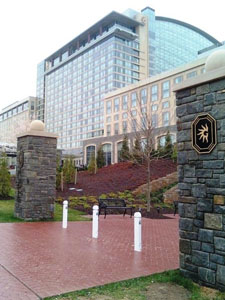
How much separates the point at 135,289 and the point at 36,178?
7793 mm

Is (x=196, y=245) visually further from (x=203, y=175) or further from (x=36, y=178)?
(x=36, y=178)

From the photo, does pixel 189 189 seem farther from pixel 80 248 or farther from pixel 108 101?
pixel 108 101

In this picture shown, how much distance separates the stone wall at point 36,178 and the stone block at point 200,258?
25.6 ft

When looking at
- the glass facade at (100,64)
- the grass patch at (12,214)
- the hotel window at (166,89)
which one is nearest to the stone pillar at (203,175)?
the grass patch at (12,214)

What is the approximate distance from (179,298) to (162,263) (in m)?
1.73

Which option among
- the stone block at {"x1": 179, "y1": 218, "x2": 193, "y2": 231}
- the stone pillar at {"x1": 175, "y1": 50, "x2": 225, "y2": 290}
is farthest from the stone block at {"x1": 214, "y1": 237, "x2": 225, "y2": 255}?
the stone block at {"x1": 179, "y1": 218, "x2": 193, "y2": 231}

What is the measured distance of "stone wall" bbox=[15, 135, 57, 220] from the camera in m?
11.4

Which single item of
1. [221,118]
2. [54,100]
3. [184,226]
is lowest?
[184,226]

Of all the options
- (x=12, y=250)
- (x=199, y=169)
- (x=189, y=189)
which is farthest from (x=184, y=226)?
(x=12, y=250)

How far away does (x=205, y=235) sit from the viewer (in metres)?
4.67

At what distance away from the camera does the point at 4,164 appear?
53.1ft

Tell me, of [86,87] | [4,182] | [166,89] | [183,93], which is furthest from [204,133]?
[86,87]

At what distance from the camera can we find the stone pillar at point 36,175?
37.4 feet

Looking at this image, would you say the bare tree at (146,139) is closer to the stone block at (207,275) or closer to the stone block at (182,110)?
the stone block at (182,110)
